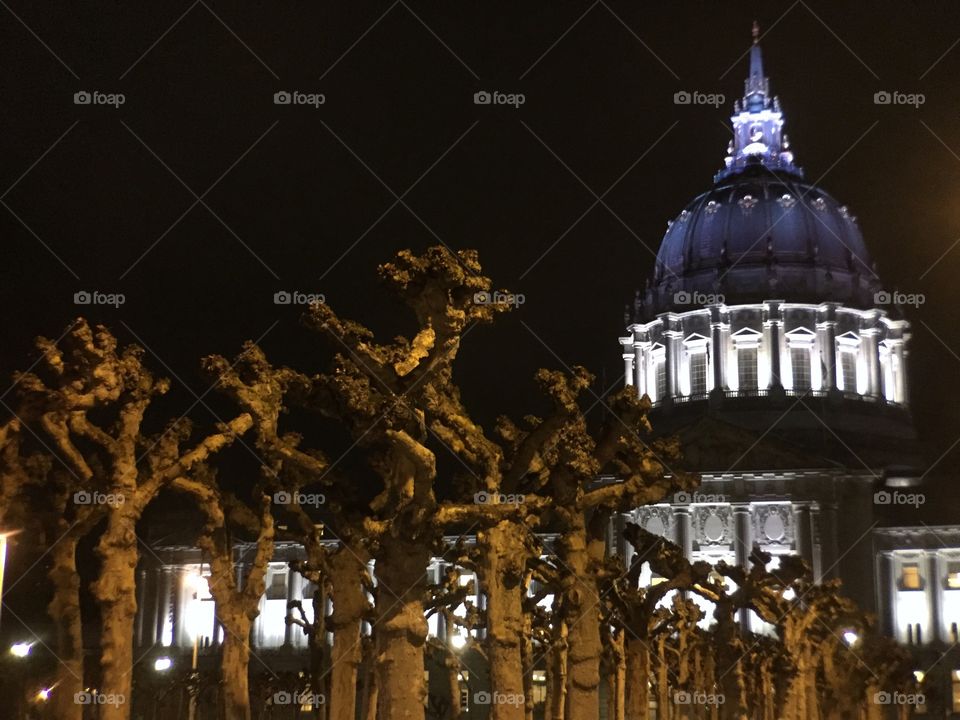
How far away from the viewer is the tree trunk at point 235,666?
93.8 feet

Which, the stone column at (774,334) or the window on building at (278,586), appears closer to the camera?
the window on building at (278,586)

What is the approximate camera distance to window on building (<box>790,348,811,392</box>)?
12300 cm

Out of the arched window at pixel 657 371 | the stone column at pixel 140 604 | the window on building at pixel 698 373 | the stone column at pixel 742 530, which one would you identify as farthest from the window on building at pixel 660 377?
the stone column at pixel 140 604

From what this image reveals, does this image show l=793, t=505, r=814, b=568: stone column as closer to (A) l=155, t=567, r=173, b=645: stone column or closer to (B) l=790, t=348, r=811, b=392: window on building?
(B) l=790, t=348, r=811, b=392: window on building

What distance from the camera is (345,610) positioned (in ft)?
Answer: 97.8

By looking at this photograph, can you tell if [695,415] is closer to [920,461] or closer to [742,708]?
[920,461]

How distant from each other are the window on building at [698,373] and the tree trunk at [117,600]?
100 meters

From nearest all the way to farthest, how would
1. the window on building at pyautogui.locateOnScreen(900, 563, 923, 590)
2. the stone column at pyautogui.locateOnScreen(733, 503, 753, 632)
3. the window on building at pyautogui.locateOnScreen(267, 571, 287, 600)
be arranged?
1. the stone column at pyautogui.locateOnScreen(733, 503, 753, 632)
2. the window on building at pyautogui.locateOnScreen(900, 563, 923, 590)
3. the window on building at pyautogui.locateOnScreen(267, 571, 287, 600)

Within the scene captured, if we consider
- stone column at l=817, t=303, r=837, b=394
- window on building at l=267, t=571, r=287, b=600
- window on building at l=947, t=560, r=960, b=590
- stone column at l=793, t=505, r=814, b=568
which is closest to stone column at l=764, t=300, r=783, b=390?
stone column at l=817, t=303, r=837, b=394

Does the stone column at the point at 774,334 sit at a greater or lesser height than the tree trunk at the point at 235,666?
greater

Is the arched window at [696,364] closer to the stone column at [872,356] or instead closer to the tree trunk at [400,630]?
the stone column at [872,356]

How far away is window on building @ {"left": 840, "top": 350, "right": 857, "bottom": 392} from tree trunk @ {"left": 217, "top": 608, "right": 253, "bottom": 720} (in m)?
99.6

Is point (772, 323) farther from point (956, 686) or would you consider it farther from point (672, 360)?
point (956, 686)

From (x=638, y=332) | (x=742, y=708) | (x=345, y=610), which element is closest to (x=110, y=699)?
(x=345, y=610)
